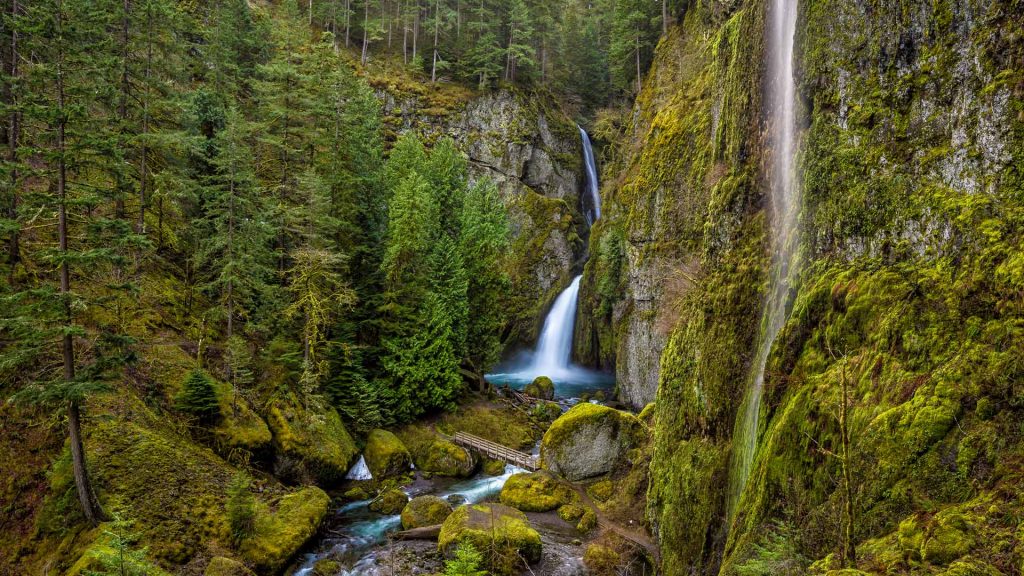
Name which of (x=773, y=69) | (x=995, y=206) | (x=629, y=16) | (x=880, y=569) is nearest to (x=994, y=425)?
(x=880, y=569)

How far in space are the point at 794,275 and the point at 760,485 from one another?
382cm

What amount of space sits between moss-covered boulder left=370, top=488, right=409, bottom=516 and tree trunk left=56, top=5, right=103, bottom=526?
755cm

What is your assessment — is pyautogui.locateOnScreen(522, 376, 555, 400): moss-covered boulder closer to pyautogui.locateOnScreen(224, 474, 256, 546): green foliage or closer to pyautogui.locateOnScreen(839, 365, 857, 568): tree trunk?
pyautogui.locateOnScreen(224, 474, 256, 546): green foliage

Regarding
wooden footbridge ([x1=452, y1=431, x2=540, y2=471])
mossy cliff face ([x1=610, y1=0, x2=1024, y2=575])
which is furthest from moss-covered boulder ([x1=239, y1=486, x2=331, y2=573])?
mossy cliff face ([x1=610, y1=0, x2=1024, y2=575])

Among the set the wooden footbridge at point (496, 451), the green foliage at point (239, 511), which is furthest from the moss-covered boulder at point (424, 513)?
the green foliage at point (239, 511)

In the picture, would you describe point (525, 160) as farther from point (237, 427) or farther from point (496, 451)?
point (237, 427)

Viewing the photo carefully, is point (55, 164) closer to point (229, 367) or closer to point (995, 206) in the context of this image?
point (229, 367)

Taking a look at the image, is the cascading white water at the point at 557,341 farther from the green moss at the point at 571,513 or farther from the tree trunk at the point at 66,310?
the tree trunk at the point at 66,310

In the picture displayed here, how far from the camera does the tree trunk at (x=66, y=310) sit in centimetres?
1004

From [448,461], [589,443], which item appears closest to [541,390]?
[448,461]

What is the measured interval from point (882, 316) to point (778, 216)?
466 centimetres

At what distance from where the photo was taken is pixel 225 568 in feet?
36.9

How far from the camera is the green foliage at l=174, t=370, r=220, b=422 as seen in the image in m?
14.9

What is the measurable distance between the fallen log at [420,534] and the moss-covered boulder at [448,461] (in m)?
4.70
